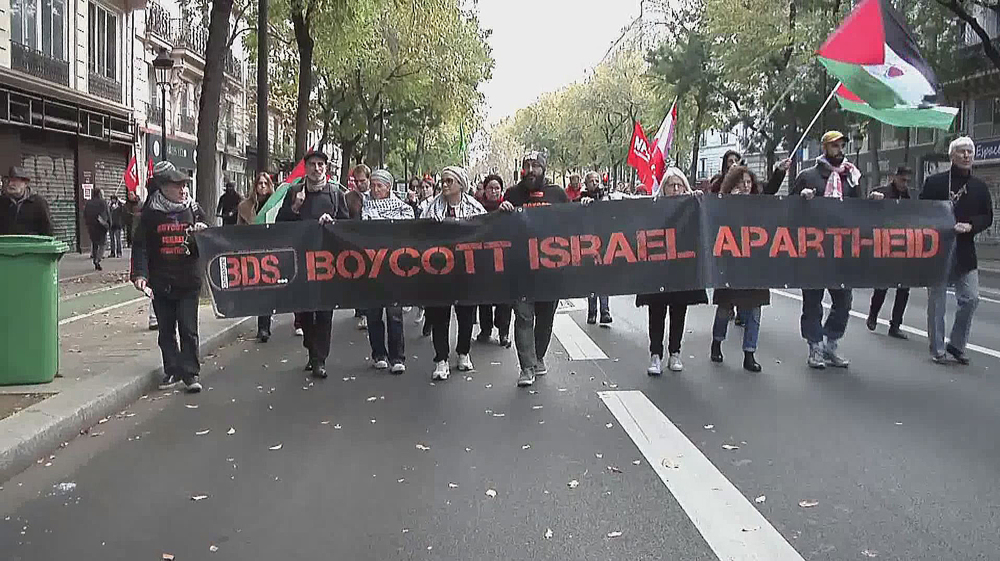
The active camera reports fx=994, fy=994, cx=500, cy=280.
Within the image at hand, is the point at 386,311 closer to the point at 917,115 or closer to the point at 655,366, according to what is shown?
the point at 655,366

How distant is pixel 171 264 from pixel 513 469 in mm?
3907

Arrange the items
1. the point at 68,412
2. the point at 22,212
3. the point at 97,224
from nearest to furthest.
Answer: the point at 68,412
the point at 22,212
the point at 97,224

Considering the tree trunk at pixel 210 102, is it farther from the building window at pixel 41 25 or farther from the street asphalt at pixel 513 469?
the building window at pixel 41 25

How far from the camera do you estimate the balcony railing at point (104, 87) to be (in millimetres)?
28516

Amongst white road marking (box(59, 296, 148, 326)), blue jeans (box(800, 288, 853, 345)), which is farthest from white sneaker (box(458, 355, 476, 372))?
white road marking (box(59, 296, 148, 326))

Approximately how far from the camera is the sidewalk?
619cm

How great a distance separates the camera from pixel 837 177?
878 cm

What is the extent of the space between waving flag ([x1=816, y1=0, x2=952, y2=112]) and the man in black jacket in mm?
648

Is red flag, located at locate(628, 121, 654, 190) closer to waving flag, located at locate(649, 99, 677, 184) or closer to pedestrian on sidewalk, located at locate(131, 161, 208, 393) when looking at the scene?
waving flag, located at locate(649, 99, 677, 184)

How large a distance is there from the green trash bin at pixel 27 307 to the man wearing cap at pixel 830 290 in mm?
6280

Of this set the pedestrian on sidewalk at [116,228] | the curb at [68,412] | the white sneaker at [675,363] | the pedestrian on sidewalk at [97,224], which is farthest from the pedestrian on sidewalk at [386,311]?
the pedestrian on sidewalk at [116,228]

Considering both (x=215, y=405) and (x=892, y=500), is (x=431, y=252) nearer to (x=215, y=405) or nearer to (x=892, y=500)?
(x=215, y=405)

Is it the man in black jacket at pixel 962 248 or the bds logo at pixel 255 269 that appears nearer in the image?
the bds logo at pixel 255 269

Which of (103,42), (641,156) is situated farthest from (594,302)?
(103,42)
